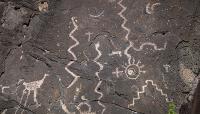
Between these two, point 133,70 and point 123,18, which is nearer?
point 133,70

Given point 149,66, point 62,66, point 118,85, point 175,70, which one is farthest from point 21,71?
point 175,70

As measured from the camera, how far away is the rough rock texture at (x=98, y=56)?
3662 millimetres

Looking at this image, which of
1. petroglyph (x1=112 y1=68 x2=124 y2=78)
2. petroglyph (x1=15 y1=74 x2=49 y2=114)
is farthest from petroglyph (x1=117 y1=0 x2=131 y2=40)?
petroglyph (x1=15 y1=74 x2=49 y2=114)

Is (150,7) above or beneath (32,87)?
above

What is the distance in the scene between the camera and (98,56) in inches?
149

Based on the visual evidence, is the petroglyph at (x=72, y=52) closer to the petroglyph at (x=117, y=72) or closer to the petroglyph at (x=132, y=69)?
the petroglyph at (x=117, y=72)

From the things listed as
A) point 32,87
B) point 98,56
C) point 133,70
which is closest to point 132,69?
point 133,70

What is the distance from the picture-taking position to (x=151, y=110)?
11.8 feet

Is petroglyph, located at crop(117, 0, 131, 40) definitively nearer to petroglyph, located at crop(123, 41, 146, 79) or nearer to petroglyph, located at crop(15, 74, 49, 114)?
petroglyph, located at crop(123, 41, 146, 79)

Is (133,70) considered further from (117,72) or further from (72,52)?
→ (72,52)

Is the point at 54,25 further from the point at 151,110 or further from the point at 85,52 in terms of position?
the point at 151,110

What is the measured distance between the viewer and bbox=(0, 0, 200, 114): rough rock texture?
366 cm

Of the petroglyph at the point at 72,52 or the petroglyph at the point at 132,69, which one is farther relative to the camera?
the petroglyph at the point at 72,52

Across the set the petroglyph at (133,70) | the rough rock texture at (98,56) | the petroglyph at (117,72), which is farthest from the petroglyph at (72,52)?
the petroglyph at (133,70)
